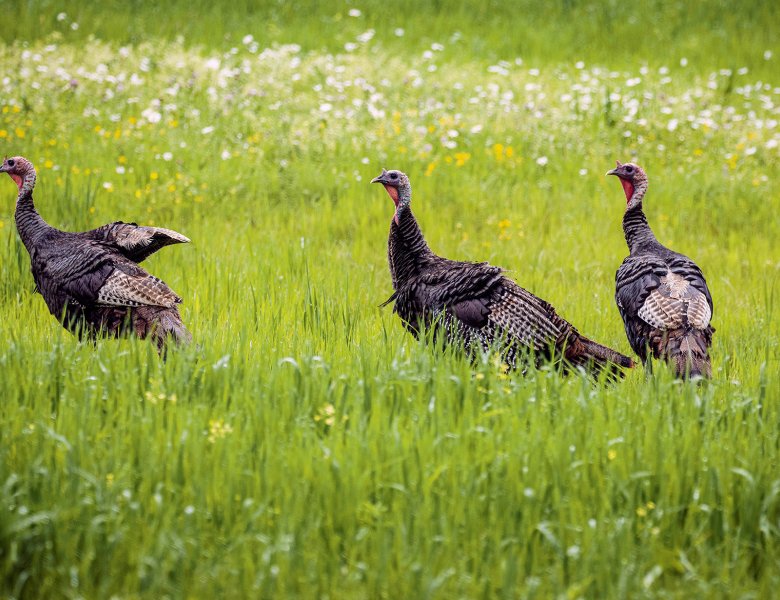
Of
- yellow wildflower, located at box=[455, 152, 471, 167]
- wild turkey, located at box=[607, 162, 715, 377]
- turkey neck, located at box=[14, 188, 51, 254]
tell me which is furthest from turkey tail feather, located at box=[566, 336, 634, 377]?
yellow wildflower, located at box=[455, 152, 471, 167]

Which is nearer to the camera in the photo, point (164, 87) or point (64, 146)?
point (64, 146)

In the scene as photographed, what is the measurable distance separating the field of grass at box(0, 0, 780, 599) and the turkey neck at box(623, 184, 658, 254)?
2.24ft

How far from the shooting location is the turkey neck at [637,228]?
245 inches

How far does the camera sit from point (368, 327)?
245 inches

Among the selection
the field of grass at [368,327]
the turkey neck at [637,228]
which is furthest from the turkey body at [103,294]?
the turkey neck at [637,228]

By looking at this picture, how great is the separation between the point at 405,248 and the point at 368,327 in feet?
1.86

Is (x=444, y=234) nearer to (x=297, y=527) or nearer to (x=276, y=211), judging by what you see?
(x=276, y=211)

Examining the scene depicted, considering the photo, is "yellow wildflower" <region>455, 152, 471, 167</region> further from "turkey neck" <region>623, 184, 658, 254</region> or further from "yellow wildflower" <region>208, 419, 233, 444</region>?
"yellow wildflower" <region>208, 419, 233, 444</region>

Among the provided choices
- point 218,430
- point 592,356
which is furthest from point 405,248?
point 218,430

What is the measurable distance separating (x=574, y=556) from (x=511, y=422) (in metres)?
0.94

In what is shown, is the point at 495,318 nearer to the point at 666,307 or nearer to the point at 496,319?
the point at 496,319

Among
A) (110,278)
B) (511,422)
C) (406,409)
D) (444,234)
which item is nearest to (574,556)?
(511,422)

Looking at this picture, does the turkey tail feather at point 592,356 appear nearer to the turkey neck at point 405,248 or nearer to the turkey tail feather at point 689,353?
the turkey tail feather at point 689,353

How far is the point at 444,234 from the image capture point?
28.1 ft
